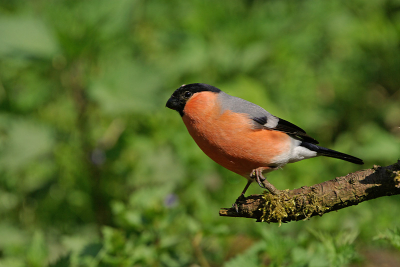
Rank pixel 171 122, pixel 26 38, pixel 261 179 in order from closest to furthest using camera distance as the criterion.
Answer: pixel 261 179 < pixel 26 38 < pixel 171 122

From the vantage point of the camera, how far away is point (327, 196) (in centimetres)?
193

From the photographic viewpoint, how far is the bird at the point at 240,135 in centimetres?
221

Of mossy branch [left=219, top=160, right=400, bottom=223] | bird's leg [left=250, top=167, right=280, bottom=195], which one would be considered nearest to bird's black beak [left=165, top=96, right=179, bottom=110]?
bird's leg [left=250, top=167, right=280, bottom=195]

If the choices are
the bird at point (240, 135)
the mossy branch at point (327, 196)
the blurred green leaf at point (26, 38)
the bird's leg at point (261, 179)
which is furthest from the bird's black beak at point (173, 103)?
the blurred green leaf at point (26, 38)

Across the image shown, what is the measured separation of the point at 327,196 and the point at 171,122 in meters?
2.75

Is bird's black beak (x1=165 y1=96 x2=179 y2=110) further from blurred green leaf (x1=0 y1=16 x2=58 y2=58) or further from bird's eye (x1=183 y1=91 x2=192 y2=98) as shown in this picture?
blurred green leaf (x1=0 y1=16 x2=58 y2=58)

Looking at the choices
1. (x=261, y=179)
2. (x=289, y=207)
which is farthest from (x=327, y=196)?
(x=261, y=179)

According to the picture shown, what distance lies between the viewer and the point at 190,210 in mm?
4152

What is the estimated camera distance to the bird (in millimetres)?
2209

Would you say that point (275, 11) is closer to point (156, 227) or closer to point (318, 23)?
point (318, 23)

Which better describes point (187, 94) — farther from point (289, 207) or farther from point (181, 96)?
point (289, 207)

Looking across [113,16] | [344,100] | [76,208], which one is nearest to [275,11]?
[344,100]

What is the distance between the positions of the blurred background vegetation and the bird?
0.54 meters

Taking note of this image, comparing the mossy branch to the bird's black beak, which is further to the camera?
the bird's black beak
